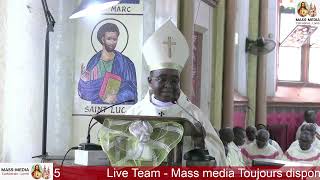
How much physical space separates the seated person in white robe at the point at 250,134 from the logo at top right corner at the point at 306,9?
0.57 meters

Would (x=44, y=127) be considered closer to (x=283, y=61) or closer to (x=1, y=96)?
(x=1, y=96)

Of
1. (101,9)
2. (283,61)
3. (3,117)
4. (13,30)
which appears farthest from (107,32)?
(283,61)

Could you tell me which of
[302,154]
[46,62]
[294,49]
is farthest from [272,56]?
[46,62]

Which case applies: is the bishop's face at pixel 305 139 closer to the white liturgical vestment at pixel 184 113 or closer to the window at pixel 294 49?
the window at pixel 294 49

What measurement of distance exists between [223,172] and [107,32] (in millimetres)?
865

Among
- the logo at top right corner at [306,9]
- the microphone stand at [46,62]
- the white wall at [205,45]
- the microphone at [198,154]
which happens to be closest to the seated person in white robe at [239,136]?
the white wall at [205,45]

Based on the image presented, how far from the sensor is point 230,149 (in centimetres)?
248

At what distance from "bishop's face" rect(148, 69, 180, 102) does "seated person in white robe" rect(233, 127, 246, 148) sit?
0.58m

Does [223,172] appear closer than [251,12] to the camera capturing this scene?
Yes

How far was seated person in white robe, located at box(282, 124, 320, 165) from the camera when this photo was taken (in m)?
2.72

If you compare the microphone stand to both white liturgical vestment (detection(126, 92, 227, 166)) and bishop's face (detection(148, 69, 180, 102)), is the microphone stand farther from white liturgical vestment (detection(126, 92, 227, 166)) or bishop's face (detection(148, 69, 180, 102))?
bishop's face (detection(148, 69, 180, 102))

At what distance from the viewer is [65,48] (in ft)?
8.80

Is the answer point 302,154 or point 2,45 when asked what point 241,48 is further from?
point 2,45

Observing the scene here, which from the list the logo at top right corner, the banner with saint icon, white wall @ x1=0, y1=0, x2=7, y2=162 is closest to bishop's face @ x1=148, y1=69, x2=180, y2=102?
the banner with saint icon
